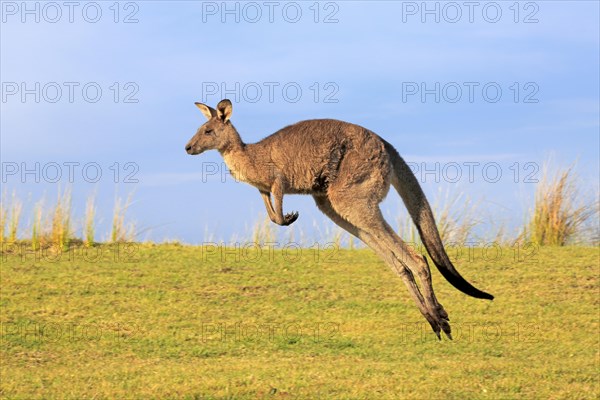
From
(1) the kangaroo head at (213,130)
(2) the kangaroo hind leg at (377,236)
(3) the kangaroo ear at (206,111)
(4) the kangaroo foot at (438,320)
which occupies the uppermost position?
(3) the kangaroo ear at (206,111)

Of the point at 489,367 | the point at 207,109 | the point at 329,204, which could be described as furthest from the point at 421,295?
the point at 489,367

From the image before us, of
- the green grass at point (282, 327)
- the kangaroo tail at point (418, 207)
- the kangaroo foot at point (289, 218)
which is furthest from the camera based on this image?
the green grass at point (282, 327)

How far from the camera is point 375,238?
122 inches

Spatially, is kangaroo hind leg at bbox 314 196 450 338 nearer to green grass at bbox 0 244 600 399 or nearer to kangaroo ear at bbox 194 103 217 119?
kangaroo ear at bbox 194 103 217 119

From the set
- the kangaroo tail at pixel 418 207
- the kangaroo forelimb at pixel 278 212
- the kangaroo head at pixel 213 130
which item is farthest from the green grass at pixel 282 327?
the kangaroo head at pixel 213 130

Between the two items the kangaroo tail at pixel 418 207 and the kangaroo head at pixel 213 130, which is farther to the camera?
the kangaroo tail at pixel 418 207

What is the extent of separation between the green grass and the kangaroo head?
5144 millimetres

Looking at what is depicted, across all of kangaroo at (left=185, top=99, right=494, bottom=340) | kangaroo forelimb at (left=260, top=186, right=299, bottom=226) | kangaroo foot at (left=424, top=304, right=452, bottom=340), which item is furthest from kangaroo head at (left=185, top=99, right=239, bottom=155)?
kangaroo foot at (left=424, top=304, right=452, bottom=340)

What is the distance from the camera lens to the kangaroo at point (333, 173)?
277 centimetres

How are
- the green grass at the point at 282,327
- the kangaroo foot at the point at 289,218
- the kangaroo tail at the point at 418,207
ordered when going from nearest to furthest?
the kangaroo foot at the point at 289,218, the kangaroo tail at the point at 418,207, the green grass at the point at 282,327

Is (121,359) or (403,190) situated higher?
(403,190)

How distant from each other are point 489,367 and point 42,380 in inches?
193

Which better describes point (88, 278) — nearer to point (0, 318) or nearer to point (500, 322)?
point (0, 318)

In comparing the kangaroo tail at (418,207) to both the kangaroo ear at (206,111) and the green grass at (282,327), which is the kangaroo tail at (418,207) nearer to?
the kangaroo ear at (206,111)
